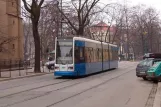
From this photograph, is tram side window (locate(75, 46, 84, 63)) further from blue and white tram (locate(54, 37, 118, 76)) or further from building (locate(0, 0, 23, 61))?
building (locate(0, 0, 23, 61))

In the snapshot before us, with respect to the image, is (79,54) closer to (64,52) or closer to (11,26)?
(64,52)

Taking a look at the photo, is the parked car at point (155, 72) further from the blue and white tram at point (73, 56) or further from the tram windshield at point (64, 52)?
the tram windshield at point (64, 52)

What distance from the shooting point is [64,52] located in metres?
28.4

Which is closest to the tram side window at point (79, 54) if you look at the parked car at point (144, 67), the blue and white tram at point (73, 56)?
the blue and white tram at point (73, 56)

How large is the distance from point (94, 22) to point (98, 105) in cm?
5696

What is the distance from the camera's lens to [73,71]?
2830cm

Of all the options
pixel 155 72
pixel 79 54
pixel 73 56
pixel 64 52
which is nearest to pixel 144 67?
pixel 155 72

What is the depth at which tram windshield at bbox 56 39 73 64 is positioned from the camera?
28319 millimetres

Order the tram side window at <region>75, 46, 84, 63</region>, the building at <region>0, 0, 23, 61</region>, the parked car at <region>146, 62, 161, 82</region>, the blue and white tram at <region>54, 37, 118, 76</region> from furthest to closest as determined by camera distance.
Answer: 1. the building at <region>0, 0, 23, 61</region>
2. the tram side window at <region>75, 46, 84, 63</region>
3. the blue and white tram at <region>54, 37, 118, 76</region>
4. the parked car at <region>146, 62, 161, 82</region>

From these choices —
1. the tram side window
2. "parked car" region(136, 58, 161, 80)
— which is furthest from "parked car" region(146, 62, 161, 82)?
the tram side window

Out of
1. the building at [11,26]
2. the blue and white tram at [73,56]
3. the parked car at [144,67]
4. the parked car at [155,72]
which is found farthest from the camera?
the building at [11,26]

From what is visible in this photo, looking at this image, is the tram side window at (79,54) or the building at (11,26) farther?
the building at (11,26)

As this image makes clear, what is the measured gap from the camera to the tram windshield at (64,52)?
1115 inches

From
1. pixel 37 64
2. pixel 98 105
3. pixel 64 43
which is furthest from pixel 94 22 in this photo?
pixel 98 105
